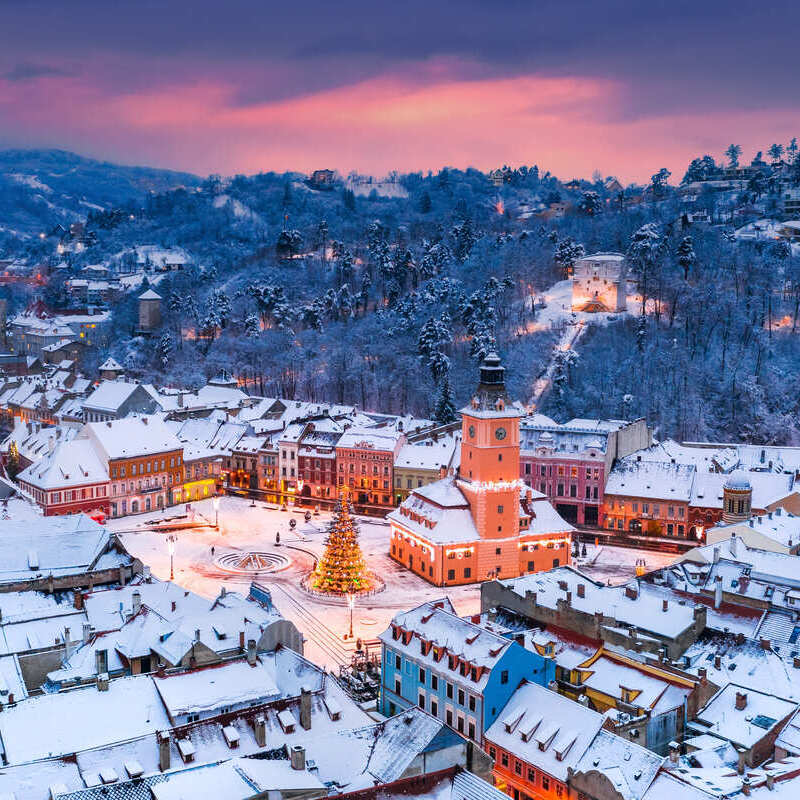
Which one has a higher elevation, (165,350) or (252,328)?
(252,328)

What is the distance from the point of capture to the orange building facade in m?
57.7

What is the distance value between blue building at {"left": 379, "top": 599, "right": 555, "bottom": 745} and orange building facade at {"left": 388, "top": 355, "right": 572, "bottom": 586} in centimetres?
1725

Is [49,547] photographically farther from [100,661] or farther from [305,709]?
[305,709]

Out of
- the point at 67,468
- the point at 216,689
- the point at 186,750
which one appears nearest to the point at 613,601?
the point at 216,689

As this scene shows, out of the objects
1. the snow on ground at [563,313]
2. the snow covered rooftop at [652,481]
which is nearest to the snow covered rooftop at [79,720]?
the snow covered rooftop at [652,481]

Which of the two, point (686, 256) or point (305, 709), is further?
point (686, 256)

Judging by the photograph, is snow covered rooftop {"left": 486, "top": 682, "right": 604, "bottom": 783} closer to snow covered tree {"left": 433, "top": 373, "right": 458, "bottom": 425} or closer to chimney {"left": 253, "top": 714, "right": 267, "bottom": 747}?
chimney {"left": 253, "top": 714, "right": 267, "bottom": 747}

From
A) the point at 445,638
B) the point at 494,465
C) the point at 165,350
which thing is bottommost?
the point at 445,638

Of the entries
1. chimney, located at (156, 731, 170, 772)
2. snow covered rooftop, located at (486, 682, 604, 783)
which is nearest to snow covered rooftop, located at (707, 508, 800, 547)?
snow covered rooftop, located at (486, 682, 604, 783)

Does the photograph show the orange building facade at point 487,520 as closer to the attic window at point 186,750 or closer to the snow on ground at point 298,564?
the snow on ground at point 298,564

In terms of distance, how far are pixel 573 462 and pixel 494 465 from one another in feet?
47.7

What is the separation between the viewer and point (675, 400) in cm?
9719

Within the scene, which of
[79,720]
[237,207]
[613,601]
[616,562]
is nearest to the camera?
[79,720]

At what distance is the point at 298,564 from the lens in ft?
198
